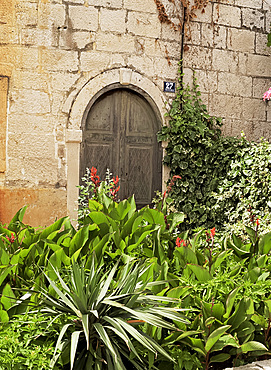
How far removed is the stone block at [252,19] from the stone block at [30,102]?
330 centimetres

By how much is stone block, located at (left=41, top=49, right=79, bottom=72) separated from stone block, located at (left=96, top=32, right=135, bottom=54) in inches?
15.0

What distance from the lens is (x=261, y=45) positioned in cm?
730

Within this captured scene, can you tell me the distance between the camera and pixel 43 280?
81.1 inches

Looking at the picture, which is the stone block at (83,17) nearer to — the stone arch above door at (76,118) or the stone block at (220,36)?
the stone arch above door at (76,118)

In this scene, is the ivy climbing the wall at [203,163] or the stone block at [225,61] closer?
the ivy climbing the wall at [203,163]

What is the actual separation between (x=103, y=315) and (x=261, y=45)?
6.35m

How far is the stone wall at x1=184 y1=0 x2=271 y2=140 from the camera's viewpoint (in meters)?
6.90

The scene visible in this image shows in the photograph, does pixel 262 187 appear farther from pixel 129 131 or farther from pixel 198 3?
pixel 198 3

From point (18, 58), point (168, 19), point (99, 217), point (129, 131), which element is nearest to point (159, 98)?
point (129, 131)

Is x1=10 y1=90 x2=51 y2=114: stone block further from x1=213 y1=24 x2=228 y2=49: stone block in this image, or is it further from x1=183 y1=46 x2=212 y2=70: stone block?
x1=213 y1=24 x2=228 y2=49: stone block

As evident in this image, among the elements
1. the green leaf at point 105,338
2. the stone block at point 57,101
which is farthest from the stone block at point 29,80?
the green leaf at point 105,338

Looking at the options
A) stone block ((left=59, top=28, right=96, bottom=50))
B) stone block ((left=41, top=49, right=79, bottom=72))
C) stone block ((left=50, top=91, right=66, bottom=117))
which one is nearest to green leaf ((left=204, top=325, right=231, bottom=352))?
stone block ((left=50, top=91, right=66, bottom=117))

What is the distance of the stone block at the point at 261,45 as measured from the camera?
7285mm

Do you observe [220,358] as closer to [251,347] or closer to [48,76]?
[251,347]
